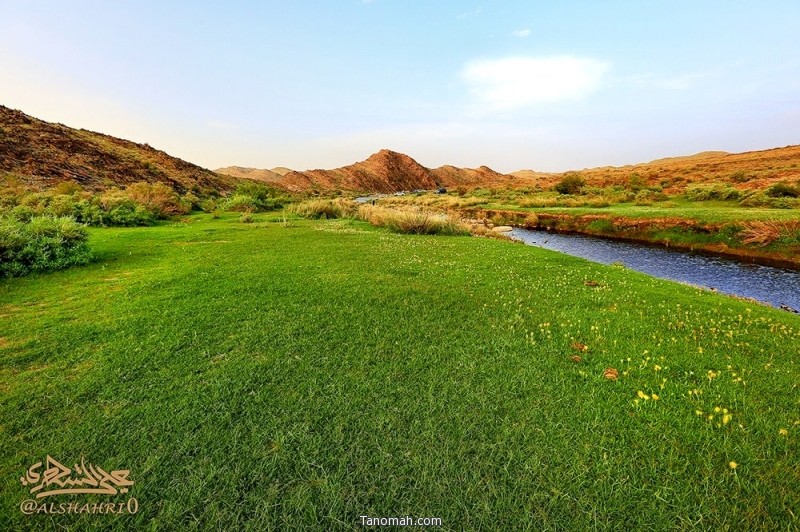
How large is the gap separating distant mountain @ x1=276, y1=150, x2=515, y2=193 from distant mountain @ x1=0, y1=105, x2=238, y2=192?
263 feet

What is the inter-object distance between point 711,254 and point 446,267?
50.9 feet

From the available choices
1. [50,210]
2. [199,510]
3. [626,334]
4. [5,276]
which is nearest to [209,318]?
[199,510]

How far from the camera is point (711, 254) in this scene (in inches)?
667

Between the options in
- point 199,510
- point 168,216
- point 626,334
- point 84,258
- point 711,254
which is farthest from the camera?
point 168,216

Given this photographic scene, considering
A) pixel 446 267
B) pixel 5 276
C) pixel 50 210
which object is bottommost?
pixel 446 267

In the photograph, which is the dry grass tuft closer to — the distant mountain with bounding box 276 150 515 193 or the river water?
the river water

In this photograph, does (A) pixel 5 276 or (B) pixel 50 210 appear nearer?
(A) pixel 5 276

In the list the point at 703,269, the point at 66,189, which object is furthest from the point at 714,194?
the point at 66,189

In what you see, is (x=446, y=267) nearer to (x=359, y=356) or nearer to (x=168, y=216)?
(x=359, y=356)

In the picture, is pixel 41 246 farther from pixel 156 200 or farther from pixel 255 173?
pixel 255 173

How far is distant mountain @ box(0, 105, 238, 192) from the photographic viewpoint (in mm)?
31859

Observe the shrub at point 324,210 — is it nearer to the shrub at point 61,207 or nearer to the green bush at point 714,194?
the shrub at point 61,207

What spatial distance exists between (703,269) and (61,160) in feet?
184

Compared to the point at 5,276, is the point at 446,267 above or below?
below
